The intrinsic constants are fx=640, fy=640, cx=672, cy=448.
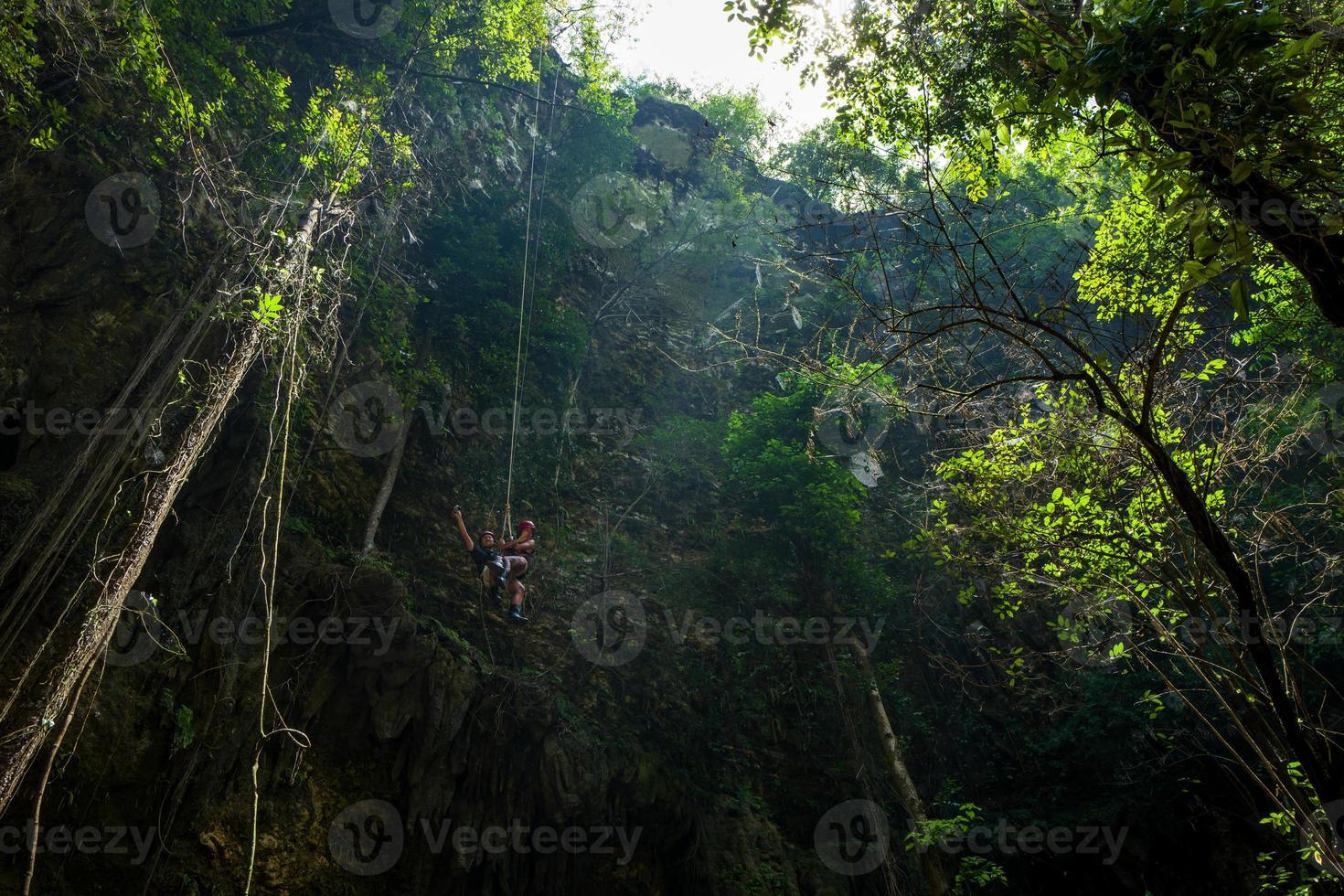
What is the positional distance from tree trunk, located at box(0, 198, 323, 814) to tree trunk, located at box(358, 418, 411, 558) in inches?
183

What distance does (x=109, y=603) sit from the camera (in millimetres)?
2609

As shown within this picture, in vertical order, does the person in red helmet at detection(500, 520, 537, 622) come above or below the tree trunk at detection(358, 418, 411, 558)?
below

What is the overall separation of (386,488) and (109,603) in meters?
6.12

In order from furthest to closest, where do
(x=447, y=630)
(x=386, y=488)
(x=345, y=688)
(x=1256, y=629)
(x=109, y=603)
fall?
(x=386, y=488) < (x=447, y=630) < (x=345, y=688) < (x=109, y=603) < (x=1256, y=629)

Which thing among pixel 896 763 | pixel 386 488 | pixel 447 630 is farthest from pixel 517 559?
pixel 896 763

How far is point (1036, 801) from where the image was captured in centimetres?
876

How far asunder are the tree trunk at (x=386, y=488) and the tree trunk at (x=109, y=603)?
4640mm

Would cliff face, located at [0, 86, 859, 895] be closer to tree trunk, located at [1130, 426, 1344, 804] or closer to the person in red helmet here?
the person in red helmet

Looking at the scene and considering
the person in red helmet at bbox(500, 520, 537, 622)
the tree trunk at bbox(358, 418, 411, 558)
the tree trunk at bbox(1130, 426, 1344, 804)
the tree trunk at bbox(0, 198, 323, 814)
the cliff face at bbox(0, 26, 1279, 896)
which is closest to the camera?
the tree trunk at bbox(1130, 426, 1344, 804)

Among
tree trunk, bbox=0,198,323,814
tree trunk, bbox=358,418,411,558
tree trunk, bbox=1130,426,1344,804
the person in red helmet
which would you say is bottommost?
tree trunk, bbox=1130,426,1344,804

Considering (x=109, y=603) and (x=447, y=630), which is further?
(x=447, y=630)

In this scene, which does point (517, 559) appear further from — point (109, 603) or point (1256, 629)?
point (1256, 629)

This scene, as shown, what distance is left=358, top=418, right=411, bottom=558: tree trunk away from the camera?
8.02 meters

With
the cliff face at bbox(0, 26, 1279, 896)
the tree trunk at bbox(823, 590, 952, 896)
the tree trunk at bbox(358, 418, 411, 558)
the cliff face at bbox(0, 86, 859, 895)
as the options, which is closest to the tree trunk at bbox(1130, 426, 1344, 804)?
the cliff face at bbox(0, 26, 1279, 896)
